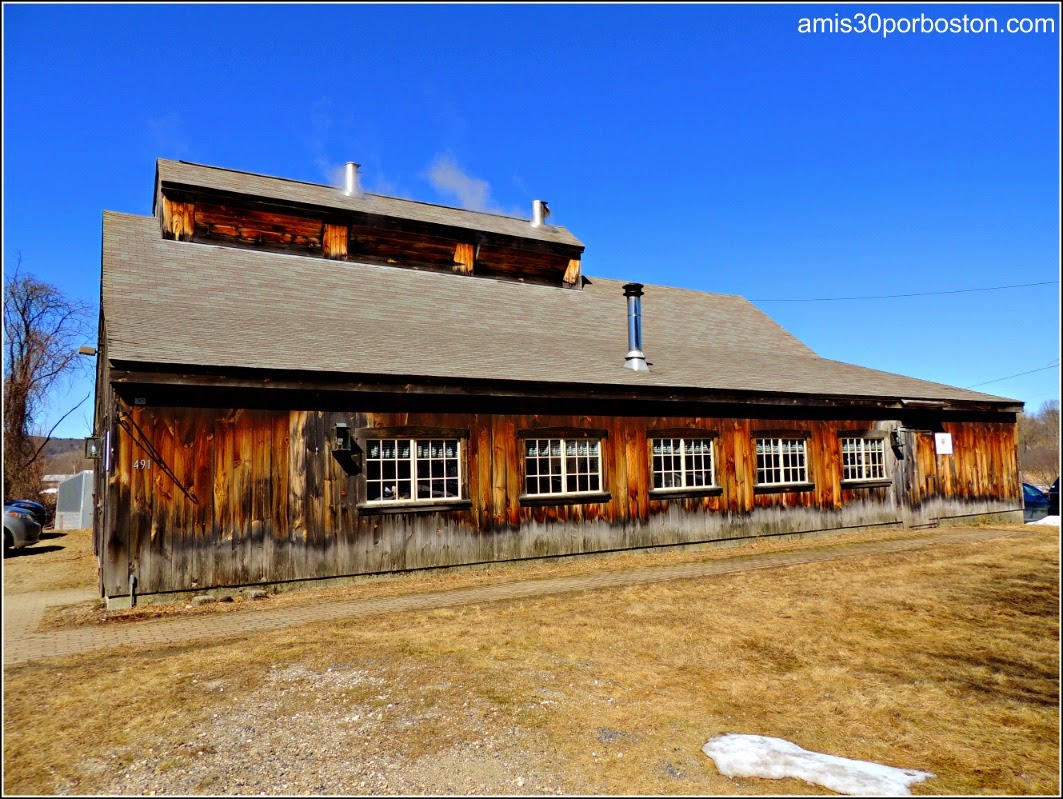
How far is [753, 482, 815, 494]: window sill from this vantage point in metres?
15.1

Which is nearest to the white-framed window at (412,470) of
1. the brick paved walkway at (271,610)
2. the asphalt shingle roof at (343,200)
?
the brick paved walkway at (271,610)

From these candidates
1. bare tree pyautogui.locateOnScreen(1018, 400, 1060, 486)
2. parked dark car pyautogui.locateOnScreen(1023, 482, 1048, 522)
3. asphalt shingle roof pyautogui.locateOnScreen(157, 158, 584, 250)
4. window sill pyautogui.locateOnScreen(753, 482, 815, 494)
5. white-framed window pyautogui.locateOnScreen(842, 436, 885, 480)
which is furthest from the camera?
bare tree pyautogui.locateOnScreen(1018, 400, 1060, 486)

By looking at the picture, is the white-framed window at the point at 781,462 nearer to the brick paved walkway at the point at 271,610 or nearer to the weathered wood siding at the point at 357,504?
the weathered wood siding at the point at 357,504

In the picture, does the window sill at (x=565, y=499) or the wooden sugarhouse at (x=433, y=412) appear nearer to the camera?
the wooden sugarhouse at (x=433, y=412)

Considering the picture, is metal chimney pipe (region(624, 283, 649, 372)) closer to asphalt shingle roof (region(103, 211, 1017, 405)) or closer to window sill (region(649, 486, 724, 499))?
asphalt shingle roof (region(103, 211, 1017, 405))

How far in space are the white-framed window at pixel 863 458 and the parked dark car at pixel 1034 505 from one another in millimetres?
6956

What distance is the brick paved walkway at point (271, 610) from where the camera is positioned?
761 cm

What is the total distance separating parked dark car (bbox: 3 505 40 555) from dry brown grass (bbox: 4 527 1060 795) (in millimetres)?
13392

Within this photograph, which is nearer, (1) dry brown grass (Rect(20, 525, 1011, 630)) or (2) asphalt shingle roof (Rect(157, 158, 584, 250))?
(1) dry brown grass (Rect(20, 525, 1011, 630))

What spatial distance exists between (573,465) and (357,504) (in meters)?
4.29

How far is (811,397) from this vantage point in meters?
15.3

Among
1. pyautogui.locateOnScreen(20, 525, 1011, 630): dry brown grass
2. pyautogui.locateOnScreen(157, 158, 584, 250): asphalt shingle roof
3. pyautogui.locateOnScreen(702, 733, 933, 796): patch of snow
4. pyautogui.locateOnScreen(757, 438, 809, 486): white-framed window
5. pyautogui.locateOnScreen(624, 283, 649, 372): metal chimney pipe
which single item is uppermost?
pyautogui.locateOnScreen(157, 158, 584, 250): asphalt shingle roof

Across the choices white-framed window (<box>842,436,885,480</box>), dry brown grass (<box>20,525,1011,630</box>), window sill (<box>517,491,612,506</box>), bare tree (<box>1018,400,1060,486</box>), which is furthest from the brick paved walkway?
bare tree (<box>1018,400,1060,486</box>)

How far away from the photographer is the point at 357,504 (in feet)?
35.8
